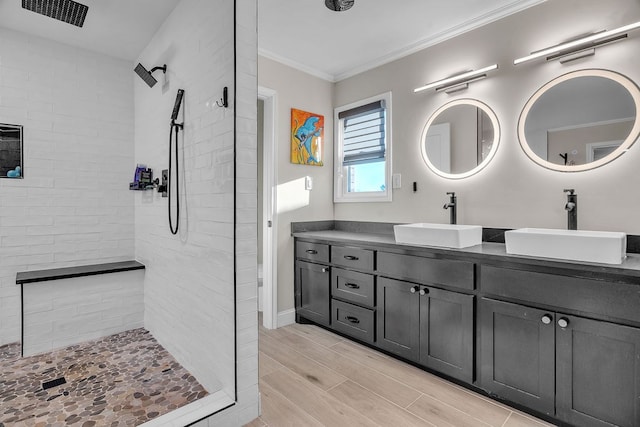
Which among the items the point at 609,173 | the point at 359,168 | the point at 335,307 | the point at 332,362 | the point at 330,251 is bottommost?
the point at 332,362

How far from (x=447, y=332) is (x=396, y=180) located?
56.9 inches

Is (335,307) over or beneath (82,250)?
beneath

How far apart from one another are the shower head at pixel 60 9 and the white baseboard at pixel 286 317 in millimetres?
2808

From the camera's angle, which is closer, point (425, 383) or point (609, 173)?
point (609, 173)

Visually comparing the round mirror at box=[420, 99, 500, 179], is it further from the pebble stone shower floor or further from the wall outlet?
the pebble stone shower floor

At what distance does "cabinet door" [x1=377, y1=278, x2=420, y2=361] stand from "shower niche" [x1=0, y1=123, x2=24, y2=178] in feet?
9.27

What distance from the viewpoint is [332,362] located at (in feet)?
7.86

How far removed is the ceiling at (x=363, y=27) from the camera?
7.65 ft

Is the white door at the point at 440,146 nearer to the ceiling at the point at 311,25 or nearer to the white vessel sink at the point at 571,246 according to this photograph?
the ceiling at the point at 311,25

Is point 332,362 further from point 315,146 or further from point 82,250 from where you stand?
point 82,250

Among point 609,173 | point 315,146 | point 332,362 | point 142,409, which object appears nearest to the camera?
point 142,409

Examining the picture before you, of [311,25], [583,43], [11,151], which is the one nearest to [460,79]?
[583,43]

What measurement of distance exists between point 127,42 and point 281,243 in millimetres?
2112

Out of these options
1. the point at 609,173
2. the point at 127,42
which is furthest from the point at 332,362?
the point at 127,42
